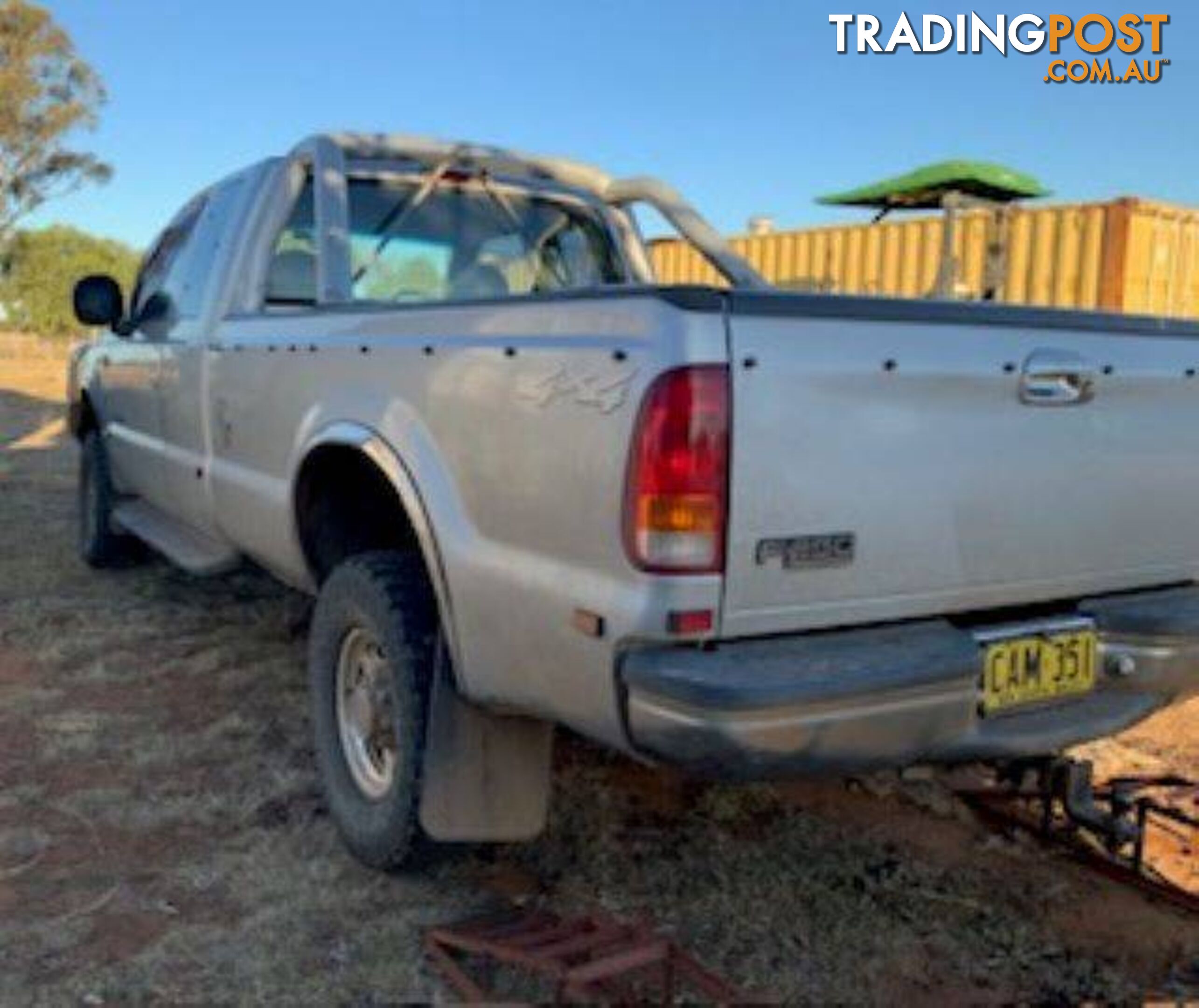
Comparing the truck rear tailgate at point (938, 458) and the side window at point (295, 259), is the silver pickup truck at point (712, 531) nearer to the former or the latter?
the truck rear tailgate at point (938, 458)

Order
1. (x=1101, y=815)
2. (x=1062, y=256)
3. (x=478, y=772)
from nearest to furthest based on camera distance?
(x=478, y=772), (x=1101, y=815), (x=1062, y=256)

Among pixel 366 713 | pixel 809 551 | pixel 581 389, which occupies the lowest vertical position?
Result: pixel 366 713

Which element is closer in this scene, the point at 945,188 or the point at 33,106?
the point at 945,188

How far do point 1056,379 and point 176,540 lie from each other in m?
3.47

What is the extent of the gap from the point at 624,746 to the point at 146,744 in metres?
2.41

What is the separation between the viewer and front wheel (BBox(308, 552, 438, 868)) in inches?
112

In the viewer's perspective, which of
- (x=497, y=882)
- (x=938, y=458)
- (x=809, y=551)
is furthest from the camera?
(x=497, y=882)

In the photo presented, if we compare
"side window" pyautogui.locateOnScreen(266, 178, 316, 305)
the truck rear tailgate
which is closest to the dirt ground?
the truck rear tailgate

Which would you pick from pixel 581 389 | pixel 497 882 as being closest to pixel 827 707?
pixel 581 389

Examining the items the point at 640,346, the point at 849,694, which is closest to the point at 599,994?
the point at 849,694

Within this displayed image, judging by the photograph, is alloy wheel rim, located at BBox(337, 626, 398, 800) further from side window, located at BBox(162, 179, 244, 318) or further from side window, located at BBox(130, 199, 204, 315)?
side window, located at BBox(130, 199, 204, 315)

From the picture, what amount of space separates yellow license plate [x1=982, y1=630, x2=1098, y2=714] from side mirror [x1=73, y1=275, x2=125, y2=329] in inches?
184

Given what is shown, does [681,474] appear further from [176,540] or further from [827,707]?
[176,540]

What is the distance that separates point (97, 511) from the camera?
247 inches
